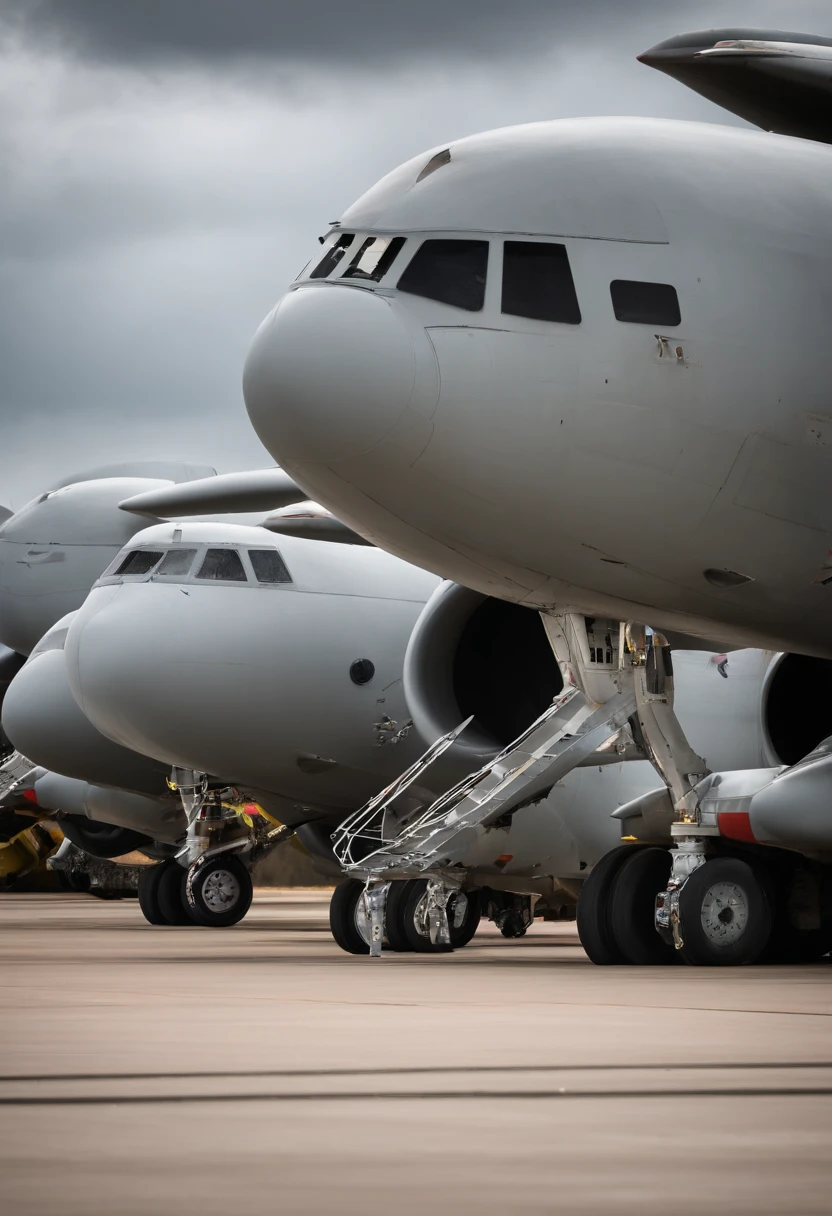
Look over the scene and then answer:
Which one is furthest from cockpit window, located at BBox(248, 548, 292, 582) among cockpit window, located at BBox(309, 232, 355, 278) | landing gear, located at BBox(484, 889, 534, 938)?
cockpit window, located at BBox(309, 232, 355, 278)

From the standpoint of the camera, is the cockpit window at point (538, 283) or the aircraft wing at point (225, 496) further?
the aircraft wing at point (225, 496)

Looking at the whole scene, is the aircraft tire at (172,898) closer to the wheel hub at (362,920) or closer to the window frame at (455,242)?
the wheel hub at (362,920)

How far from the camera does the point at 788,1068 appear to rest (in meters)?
6.18

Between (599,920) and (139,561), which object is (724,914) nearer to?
(599,920)

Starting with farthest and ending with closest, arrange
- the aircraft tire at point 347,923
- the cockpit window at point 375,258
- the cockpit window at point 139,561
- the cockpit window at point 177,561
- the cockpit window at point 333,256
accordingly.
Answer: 1. the cockpit window at point 139,561
2. the cockpit window at point 177,561
3. the aircraft tire at point 347,923
4. the cockpit window at point 333,256
5. the cockpit window at point 375,258

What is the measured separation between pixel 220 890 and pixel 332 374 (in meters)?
12.9

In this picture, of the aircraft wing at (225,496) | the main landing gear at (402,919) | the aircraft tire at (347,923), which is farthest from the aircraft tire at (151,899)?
the aircraft tire at (347,923)

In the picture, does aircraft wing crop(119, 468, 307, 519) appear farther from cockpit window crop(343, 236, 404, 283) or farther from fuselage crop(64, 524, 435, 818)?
cockpit window crop(343, 236, 404, 283)

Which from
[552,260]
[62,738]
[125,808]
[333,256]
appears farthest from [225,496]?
[552,260]

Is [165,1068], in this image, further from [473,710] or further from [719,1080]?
[473,710]

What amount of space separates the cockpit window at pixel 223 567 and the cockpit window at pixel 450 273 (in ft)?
29.7

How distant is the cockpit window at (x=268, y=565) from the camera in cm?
2072

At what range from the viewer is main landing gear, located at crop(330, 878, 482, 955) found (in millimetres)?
15875

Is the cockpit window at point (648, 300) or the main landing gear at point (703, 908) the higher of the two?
the cockpit window at point (648, 300)
